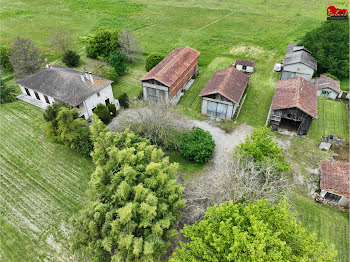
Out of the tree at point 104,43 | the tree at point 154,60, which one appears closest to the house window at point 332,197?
the tree at point 154,60

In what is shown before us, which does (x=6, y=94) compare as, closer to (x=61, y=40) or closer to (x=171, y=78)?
(x=61, y=40)

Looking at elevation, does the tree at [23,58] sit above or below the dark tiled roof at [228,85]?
above

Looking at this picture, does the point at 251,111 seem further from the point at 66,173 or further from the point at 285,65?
the point at 66,173

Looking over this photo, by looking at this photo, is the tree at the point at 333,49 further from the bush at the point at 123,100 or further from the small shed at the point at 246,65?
the bush at the point at 123,100

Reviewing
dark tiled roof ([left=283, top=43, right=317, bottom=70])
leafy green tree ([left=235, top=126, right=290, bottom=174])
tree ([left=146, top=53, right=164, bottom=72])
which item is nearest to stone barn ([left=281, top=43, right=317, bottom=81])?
dark tiled roof ([left=283, top=43, right=317, bottom=70])

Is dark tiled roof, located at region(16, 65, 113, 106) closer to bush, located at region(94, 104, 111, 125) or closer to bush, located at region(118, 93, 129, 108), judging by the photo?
bush, located at region(94, 104, 111, 125)

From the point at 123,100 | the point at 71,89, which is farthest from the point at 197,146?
the point at 71,89
